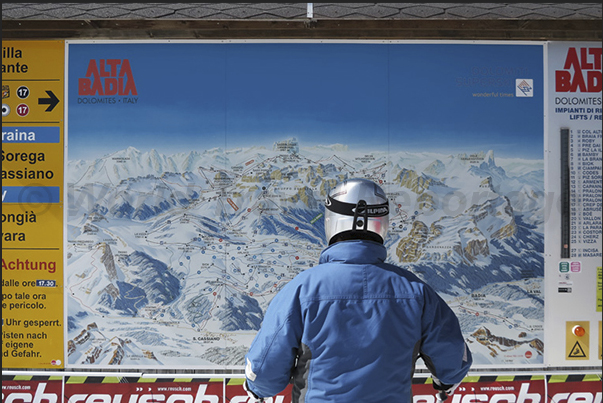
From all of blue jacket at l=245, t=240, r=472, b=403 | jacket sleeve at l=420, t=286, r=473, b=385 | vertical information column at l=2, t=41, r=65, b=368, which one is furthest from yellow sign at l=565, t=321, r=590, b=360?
vertical information column at l=2, t=41, r=65, b=368

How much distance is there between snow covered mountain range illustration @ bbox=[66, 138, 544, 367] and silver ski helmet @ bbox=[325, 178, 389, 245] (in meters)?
1.32

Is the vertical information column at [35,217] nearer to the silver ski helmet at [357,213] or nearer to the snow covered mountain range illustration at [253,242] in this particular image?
the snow covered mountain range illustration at [253,242]

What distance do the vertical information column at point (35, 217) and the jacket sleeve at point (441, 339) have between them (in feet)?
8.78

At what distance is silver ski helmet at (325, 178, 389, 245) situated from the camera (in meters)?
1.83

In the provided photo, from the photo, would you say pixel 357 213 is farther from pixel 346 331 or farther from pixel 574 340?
pixel 574 340

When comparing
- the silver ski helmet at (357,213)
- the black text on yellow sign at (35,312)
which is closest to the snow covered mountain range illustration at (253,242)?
the black text on yellow sign at (35,312)

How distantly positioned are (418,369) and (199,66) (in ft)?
8.71

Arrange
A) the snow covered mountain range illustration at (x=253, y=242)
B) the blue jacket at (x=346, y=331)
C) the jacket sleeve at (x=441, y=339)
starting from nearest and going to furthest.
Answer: the blue jacket at (x=346, y=331), the jacket sleeve at (x=441, y=339), the snow covered mountain range illustration at (x=253, y=242)

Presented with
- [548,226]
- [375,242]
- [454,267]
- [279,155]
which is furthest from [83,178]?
[548,226]

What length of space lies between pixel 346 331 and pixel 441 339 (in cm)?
42

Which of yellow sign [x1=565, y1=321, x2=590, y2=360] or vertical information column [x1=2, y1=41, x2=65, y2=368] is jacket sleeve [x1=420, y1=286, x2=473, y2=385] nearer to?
yellow sign [x1=565, y1=321, x2=590, y2=360]

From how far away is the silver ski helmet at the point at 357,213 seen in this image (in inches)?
72.0

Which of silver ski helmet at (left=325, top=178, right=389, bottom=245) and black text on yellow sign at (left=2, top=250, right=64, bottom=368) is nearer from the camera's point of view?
silver ski helmet at (left=325, top=178, right=389, bottom=245)

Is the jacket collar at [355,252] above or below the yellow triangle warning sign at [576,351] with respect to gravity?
above
